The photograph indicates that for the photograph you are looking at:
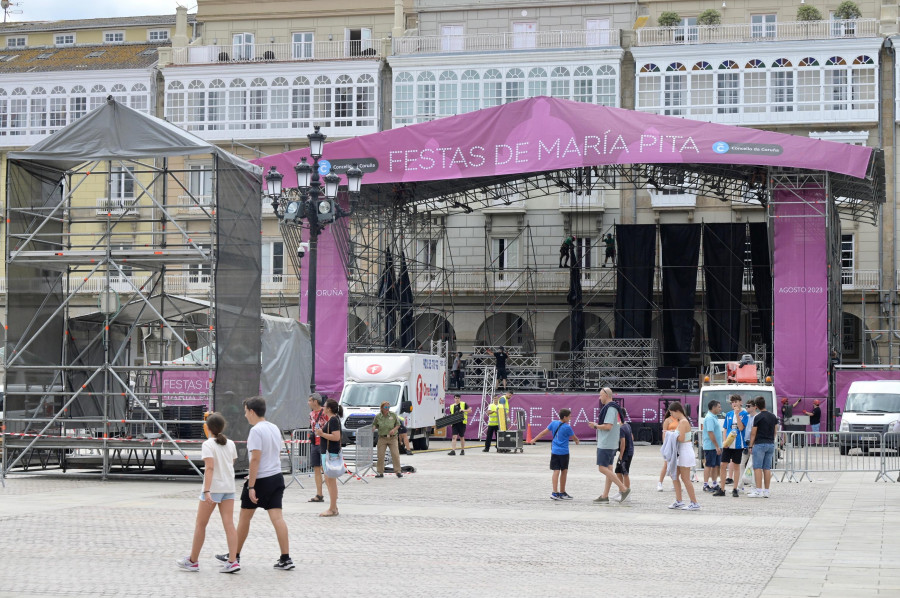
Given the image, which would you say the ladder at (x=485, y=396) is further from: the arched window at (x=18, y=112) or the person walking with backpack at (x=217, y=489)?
the person walking with backpack at (x=217, y=489)

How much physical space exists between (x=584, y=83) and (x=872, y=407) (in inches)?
804

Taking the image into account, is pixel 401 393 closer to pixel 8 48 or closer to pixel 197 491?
pixel 197 491

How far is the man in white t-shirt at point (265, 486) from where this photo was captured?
1134cm

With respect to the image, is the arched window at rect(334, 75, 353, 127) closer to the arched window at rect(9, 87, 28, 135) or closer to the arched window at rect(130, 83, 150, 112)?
the arched window at rect(130, 83, 150, 112)

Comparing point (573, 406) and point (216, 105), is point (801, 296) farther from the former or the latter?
point (216, 105)

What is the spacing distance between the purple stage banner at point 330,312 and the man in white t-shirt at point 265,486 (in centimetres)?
2688

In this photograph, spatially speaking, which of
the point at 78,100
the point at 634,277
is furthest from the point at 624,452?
the point at 78,100

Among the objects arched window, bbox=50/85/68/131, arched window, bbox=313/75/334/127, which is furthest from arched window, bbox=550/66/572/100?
arched window, bbox=50/85/68/131

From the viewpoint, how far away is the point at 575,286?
4481 cm

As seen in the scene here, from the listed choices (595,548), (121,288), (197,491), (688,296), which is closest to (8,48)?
(121,288)

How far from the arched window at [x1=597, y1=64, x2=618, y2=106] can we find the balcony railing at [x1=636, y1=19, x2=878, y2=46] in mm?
1905

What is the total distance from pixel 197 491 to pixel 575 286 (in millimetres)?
26600

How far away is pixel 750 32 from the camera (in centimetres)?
4962

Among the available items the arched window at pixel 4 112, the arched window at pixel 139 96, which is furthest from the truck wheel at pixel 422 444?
the arched window at pixel 4 112
